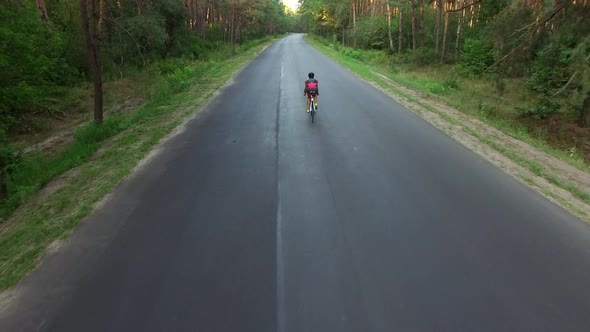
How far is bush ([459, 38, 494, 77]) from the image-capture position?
2603 cm

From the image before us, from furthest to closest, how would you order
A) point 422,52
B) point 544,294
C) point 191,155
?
point 422,52, point 191,155, point 544,294

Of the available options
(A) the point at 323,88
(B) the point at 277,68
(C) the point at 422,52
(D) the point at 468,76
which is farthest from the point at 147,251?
(C) the point at 422,52

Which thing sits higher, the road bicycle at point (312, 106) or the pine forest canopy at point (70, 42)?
the pine forest canopy at point (70, 42)

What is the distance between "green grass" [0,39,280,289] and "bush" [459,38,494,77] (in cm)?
1950

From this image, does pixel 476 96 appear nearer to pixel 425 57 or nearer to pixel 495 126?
pixel 495 126

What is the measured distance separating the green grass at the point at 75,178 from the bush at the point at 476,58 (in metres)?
19.5

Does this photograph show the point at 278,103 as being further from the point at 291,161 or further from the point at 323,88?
the point at 291,161

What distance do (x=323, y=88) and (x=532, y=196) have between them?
39.8ft

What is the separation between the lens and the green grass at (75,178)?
547 cm

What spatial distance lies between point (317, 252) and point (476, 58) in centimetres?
2654

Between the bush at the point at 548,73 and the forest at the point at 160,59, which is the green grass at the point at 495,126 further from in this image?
the bush at the point at 548,73

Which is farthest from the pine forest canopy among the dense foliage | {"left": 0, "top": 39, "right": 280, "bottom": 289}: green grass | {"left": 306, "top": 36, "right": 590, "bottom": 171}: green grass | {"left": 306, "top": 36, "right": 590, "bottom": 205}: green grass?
the dense foliage

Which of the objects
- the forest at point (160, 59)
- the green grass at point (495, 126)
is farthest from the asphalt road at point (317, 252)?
the forest at point (160, 59)

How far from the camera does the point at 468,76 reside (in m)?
Result: 26.0
